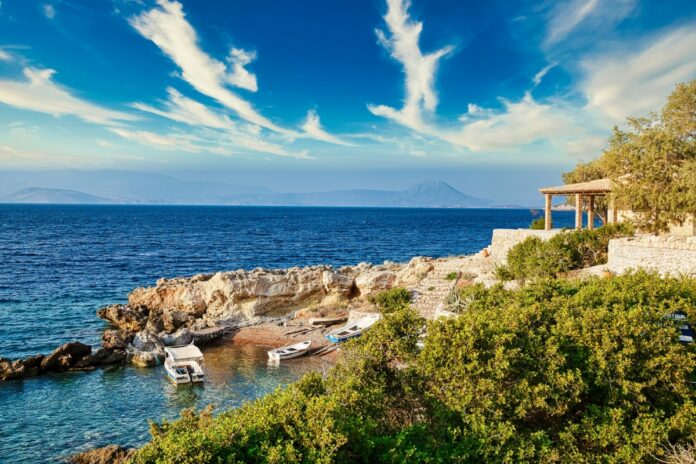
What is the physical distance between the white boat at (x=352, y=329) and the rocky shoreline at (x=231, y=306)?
263 centimetres

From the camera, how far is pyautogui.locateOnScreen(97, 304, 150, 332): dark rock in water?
102 feet

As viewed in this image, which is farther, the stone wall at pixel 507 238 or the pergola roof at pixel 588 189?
the stone wall at pixel 507 238

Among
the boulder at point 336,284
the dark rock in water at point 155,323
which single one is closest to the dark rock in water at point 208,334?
the dark rock in water at point 155,323

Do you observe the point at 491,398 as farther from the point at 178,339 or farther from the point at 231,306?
the point at 231,306

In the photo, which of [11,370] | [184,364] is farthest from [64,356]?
[184,364]

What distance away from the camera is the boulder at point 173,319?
1215 inches

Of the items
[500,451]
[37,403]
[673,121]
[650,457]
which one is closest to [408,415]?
[500,451]

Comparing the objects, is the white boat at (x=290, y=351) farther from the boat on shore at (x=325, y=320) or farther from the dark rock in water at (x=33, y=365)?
the dark rock in water at (x=33, y=365)

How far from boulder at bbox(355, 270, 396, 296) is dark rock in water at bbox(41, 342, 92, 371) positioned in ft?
61.1

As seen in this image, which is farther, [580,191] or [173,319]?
[173,319]

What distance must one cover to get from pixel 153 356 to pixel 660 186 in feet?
91.3

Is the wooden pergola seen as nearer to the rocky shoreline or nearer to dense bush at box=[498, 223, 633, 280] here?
dense bush at box=[498, 223, 633, 280]

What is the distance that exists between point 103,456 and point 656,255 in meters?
23.7

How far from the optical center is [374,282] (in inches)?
1407
